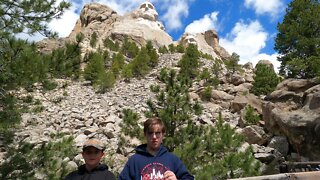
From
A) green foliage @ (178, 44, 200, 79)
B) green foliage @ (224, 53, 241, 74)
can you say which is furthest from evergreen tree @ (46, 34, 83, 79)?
green foliage @ (224, 53, 241, 74)

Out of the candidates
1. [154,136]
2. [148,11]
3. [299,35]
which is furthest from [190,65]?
[148,11]

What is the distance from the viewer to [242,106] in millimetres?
24828

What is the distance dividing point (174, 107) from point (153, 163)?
27.0 feet

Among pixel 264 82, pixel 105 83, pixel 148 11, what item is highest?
pixel 148 11

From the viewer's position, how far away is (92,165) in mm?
3086

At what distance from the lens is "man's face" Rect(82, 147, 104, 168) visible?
3.03 meters

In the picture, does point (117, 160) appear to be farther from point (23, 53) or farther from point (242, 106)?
point (242, 106)

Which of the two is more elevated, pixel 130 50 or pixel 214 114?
pixel 130 50

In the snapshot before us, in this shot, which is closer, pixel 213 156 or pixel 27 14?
pixel 27 14

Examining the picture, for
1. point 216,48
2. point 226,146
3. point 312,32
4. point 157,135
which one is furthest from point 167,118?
point 216,48

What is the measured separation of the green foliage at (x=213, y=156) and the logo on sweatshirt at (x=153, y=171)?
237 inches

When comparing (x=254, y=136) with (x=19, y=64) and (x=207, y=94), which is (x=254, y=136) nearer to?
(x=207, y=94)

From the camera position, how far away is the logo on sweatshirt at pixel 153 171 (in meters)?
3.00

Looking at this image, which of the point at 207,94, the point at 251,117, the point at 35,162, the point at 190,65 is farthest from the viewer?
the point at 190,65
